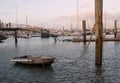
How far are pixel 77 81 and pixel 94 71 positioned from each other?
499cm

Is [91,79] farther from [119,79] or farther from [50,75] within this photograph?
[50,75]

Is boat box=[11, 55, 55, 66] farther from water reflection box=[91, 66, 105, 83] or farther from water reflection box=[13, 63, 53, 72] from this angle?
water reflection box=[91, 66, 105, 83]

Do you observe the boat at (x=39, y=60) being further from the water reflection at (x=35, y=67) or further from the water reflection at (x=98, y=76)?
the water reflection at (x=98, y=76)

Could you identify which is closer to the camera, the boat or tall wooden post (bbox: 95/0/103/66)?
tall wooden post (bbox: 95/0/103/66)

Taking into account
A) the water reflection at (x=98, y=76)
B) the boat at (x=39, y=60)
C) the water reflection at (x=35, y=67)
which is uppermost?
the boat at (x=39, y=60)

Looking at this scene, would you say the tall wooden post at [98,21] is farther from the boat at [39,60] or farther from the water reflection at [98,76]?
the boat at [39,60]

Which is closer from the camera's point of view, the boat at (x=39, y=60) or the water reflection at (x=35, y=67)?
the water reflection at (x=35, y=67)

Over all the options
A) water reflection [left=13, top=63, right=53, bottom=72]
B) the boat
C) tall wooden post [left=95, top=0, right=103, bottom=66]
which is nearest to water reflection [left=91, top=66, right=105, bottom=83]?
tall wooden post [left=95, top=0, right=103, bottom=66]

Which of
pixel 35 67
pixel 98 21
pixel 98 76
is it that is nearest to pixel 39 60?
pixel 35 67

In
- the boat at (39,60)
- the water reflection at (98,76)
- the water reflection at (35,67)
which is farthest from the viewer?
the boat at (39,60)

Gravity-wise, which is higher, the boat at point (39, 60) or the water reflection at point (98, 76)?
the boat at point (39, 60)

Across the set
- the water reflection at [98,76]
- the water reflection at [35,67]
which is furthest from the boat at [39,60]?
the water reflection at [98,76]

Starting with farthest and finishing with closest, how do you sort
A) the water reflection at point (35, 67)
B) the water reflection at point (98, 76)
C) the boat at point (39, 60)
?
the boat at point (39, 60), the water reflection at point (35, 67), the water reflection at point (98, 76)

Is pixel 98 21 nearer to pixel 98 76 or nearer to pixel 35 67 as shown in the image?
pixel 98 76
